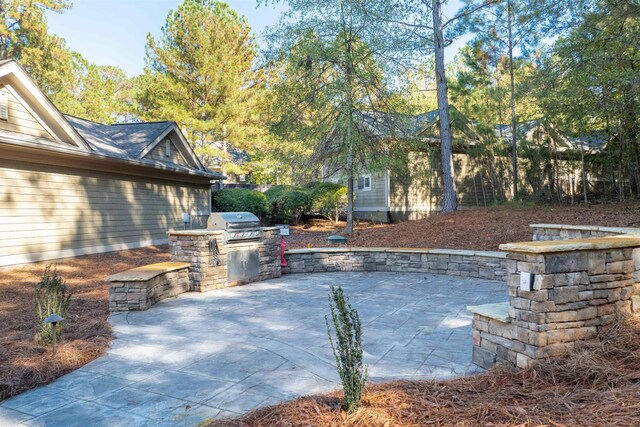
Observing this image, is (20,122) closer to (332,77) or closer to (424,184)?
(332,77)

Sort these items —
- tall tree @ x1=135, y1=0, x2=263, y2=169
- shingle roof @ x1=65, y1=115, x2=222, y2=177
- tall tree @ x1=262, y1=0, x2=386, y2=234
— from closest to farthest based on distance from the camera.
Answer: tall tree @ x1=262, y1=0, x2=386, y2=234
shingle roof @ x1=65, y1=115, x2=222, y2=177
tall tree @ x1=135, y1=0, x2=263, y2=169

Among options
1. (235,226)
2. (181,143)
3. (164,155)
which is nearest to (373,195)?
(181,143)

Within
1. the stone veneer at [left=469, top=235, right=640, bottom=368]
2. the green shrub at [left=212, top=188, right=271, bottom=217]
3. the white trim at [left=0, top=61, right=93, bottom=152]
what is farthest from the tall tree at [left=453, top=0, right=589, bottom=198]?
the white trim at [left=0, top=61, right=93, bottom=152]

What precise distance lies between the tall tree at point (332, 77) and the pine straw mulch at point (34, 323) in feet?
19.3

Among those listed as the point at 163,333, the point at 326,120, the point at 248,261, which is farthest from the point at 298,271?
the point at 326,120

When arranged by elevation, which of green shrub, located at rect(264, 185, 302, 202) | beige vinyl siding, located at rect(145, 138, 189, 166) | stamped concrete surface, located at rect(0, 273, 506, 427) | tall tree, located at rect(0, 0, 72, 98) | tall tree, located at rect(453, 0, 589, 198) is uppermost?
tall tree, located at rect(0, 0, 72, 98)

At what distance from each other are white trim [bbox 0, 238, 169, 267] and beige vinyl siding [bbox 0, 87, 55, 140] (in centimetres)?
267

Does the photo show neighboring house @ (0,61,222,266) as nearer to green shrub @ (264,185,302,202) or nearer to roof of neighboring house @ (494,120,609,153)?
green shrub @ (264,185,302,202)

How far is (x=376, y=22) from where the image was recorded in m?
10.6

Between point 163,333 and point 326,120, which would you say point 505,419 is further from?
point 326,120

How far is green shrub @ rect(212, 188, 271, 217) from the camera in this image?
50.6ft

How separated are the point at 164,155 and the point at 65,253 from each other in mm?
4651

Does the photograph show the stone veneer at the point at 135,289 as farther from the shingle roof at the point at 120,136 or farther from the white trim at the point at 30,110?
the shingle roof at the point at 120,136

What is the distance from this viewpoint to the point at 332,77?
35.3 feet
